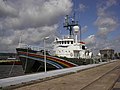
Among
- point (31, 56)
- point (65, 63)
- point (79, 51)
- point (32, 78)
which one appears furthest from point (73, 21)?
point (32, 78)

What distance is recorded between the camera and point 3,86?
1372 cm

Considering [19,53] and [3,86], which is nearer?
[3,86]

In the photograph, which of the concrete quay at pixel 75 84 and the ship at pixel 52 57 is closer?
the concrete quay at pixel 75 84

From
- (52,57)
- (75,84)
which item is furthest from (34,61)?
(75,84)

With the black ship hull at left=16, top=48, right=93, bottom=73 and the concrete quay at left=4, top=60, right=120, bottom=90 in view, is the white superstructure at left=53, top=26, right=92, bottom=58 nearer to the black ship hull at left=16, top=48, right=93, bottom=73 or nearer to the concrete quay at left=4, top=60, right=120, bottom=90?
the black ship hull at left=16, top=48, right=93, bottom=73

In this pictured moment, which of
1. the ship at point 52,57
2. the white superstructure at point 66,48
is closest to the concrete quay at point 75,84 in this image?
the ship at point 52,57

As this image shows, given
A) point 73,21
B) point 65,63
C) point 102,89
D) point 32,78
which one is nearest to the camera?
point 102,89

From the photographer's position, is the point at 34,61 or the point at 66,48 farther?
the point at 66,48

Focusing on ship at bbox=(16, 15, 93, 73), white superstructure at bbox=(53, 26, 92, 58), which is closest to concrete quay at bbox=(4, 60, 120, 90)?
ship at bbox=(16, 15, 93, 73)

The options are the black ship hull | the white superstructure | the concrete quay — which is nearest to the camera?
the concrete quay

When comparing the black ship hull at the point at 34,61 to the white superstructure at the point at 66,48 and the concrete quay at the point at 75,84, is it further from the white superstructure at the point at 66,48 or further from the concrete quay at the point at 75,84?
the concrete quay at the point at 75,84

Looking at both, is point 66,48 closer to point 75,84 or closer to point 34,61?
point 34,61

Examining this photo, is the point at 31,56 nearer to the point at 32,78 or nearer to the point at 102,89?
the point at 32,78

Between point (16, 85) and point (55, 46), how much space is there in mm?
27866
